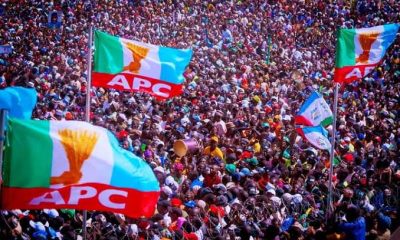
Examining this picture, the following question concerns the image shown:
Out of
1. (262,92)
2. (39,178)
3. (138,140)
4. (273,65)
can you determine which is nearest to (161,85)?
(39,178)

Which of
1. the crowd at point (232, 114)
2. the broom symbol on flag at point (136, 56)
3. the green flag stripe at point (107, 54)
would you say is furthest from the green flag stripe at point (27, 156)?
the broom symbol on flag at point (136, 56)

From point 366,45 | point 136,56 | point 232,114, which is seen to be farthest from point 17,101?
point 232,114

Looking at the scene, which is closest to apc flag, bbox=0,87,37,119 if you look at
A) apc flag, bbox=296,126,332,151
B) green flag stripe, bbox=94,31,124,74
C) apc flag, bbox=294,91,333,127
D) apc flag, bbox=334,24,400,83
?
green flag stripe, bbox=94,31,124,74

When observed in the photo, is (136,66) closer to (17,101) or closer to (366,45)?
(17,101)

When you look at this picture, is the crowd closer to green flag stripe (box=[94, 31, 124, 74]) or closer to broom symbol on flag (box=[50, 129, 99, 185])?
Answer: broom symbol on flag (box=[50, 129, 99, 185])

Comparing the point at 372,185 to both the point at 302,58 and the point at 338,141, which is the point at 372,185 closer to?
the point at 338,141

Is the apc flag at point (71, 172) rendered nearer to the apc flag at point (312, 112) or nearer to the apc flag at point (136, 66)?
the apc flag at point (136, 66)

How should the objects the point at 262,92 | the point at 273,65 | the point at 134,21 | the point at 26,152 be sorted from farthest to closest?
the point at 134,21 < the point at 273,65 < the point at 262,92 < the point at 26,152
